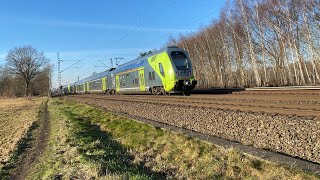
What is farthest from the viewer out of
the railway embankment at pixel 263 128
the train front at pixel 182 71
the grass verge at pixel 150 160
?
the train front at pixel 182 71

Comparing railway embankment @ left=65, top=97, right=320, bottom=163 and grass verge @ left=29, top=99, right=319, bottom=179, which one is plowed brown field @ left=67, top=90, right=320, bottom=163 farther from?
grass verge @ left=29, top=99, right=319, bottom=179

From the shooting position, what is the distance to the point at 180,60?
22.4 meters

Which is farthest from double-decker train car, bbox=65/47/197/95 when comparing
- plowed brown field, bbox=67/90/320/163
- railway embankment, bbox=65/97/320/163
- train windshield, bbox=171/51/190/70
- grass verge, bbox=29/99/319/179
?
grass verge, bbox=29/99/319/179

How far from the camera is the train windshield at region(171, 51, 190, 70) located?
22.0 metres

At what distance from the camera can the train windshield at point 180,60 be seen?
22.0 m

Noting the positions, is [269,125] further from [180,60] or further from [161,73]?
[161,73]

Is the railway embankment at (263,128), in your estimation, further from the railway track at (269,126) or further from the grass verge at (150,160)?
the grass verge at (150,160)

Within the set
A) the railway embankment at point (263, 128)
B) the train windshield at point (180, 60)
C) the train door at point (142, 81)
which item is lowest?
the railway embankment at point (263, 128)

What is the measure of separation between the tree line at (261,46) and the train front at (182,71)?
33.6 feet

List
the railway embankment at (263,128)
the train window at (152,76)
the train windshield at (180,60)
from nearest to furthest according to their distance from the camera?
the railway embankment at (263,128), the train windshield at (180,60), the train window at (152,76)

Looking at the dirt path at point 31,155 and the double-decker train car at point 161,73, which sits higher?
the double-decker train car at point 161,73

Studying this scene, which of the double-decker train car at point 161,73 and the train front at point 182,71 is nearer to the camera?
the train front at point 182,71

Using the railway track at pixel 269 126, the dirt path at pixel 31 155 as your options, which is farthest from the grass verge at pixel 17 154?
the railway track at pixel 269 126

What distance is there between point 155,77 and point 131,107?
6.08 meters
